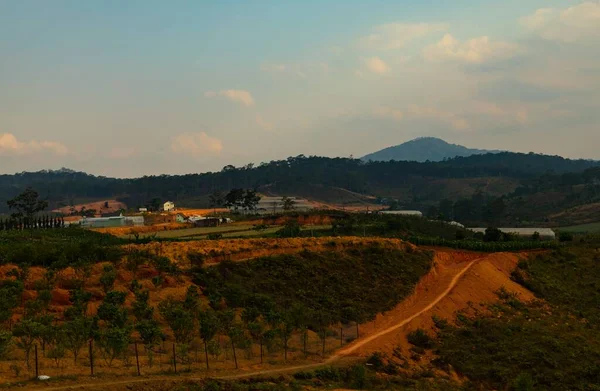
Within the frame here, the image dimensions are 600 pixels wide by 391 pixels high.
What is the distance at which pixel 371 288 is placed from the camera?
49188mm

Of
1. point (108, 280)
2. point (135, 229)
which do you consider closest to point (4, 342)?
point (108, 280)

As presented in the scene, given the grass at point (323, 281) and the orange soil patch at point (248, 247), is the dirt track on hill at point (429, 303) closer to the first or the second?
the grass at point (323, 281)

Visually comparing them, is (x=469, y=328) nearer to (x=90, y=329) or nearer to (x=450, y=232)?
(x=90, y=329)

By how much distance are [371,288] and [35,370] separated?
31.8m

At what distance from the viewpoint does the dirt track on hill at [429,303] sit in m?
24.3

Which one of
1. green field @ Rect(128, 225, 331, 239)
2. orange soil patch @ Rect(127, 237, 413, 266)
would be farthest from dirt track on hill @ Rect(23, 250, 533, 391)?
green field @ Rect(128, 225, 331, 239)

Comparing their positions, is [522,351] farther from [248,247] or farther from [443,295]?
[248,247]

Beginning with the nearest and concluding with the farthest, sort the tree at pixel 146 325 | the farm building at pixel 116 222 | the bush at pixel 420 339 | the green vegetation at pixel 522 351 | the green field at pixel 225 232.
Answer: the tree at pixel 146 325 < the green vegetation at pixel 522 351 < the bush at pixel 420 339 < the green field at pixel 225 232 < the farm building at pixel 116 222

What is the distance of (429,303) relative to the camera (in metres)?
46.7

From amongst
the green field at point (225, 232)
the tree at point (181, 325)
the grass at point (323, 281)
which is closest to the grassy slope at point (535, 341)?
the grass at point (323, 281)

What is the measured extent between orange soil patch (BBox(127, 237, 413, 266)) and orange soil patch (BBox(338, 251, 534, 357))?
7727 millimetres

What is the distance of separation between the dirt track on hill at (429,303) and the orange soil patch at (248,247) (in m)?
8.22

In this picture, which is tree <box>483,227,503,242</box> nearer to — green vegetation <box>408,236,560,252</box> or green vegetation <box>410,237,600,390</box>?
green vegetation <box>408,236,560,252</box>

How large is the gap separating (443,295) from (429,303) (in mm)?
2808
